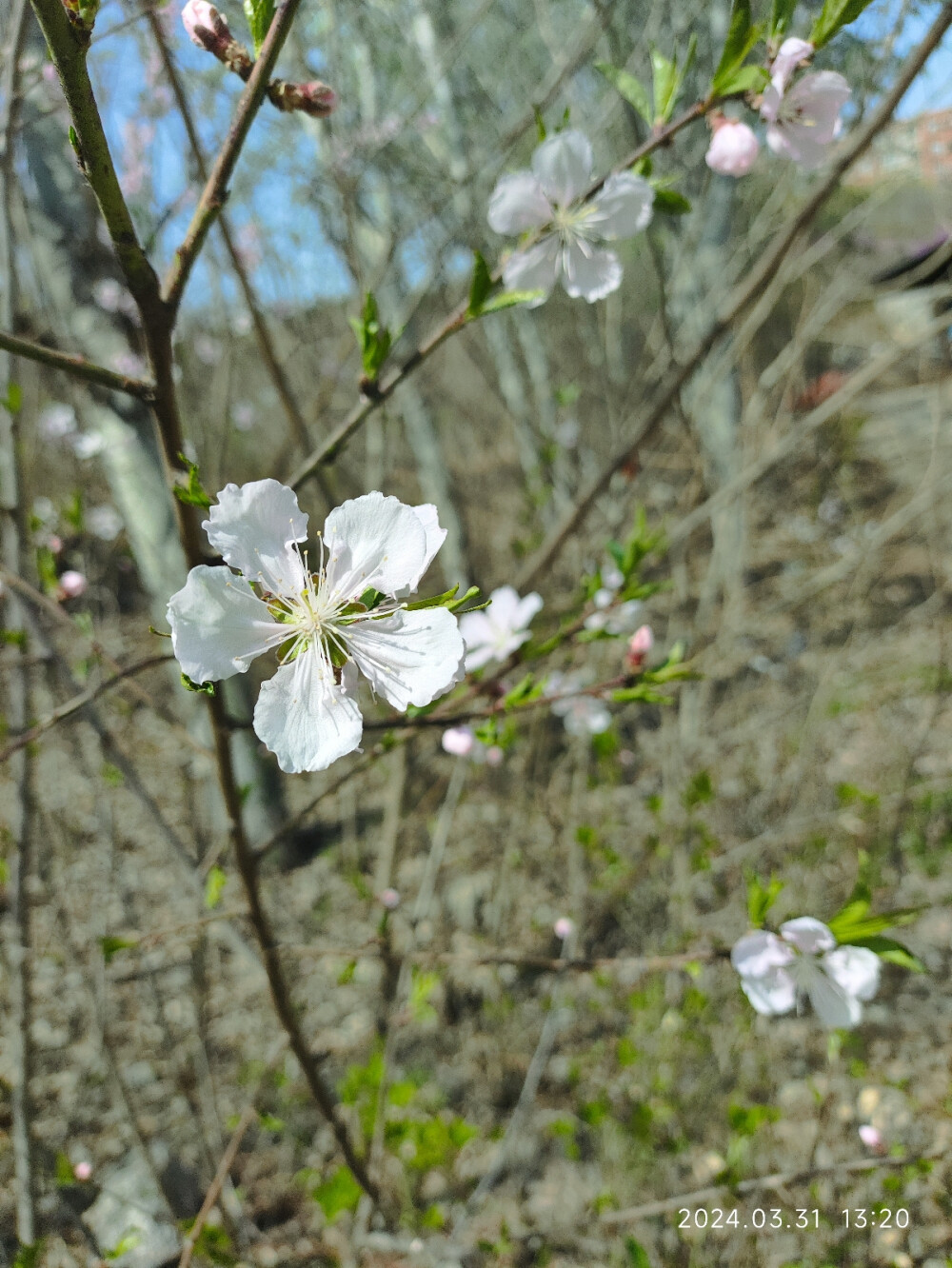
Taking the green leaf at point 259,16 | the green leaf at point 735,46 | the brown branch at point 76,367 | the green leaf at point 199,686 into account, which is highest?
the green leaf at point 735,46

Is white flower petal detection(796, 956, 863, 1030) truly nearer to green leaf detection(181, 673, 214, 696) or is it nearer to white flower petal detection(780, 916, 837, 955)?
→ white flower petal detection(780, 916, 837, 955)

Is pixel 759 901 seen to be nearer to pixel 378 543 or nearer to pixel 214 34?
pixel 378 543

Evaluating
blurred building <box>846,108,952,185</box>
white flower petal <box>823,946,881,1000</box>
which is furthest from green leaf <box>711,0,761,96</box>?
blurred building <box>846,108,952,185</box>

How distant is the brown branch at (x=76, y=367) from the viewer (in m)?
0.60

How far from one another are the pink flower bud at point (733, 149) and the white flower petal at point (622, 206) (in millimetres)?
93

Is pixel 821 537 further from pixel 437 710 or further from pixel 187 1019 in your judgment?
pixel 437 710

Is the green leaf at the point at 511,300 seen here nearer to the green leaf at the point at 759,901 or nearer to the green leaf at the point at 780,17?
the green leaf at the point at 780,17

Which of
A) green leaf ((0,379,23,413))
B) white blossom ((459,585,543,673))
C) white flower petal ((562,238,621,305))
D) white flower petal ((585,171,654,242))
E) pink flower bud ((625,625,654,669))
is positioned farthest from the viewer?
white blossom ((459,585,543,673))

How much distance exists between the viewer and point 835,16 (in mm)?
798

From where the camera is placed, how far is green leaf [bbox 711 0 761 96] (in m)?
0.80

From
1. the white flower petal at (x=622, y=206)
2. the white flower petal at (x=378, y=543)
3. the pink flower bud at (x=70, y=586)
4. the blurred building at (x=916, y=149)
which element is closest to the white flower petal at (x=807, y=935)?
the white flower petal at (x=378, y=543)

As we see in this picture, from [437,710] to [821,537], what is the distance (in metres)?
7.08

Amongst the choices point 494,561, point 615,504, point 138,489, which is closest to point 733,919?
point 615,504

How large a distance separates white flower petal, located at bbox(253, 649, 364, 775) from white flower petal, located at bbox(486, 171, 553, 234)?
0.67m
